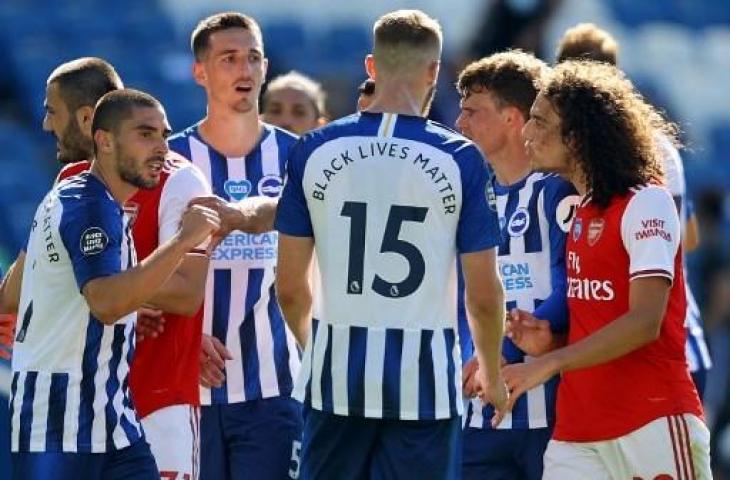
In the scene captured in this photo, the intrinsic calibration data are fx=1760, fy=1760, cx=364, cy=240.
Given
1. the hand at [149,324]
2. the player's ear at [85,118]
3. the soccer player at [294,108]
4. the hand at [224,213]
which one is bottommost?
the hand at [149,324]

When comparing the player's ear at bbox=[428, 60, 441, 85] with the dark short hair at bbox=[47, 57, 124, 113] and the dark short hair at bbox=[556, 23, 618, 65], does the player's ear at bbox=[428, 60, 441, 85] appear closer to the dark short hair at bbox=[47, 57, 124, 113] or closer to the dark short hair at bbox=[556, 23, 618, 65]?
the dark short hair at bbox=[47, 57, 124, 113]

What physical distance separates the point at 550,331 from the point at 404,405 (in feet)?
3.02

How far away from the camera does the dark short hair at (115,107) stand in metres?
6.35

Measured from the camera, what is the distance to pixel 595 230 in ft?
20.7

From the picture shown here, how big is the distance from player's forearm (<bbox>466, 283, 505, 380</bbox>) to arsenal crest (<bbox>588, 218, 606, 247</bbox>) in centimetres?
51

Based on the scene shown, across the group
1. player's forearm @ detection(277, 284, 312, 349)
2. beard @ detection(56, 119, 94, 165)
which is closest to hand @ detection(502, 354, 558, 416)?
player's forearm @ detection(277, 284, 312, 349)

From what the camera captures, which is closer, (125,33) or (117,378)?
(117,378)

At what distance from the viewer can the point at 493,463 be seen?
23.3 feet

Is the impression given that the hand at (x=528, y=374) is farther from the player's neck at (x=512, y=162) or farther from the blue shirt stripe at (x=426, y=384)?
the player's neck at (x=512, y=162)

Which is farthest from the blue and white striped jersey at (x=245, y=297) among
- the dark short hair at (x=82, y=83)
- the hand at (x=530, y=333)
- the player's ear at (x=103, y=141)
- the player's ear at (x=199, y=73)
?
the hand at (x=530, y=333)

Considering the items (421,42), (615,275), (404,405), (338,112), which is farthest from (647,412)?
(338,112)

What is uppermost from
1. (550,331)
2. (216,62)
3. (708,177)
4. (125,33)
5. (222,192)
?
(125,33)

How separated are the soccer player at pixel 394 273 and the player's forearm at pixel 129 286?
1.47 feet

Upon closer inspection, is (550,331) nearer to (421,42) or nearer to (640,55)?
(421,42)
